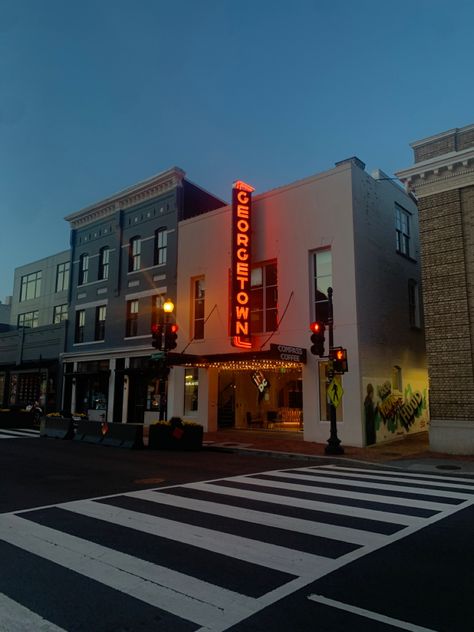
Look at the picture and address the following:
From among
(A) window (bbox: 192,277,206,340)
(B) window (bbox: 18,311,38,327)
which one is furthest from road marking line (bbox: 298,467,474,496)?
(B) window (bbox: 18,311,38,327)

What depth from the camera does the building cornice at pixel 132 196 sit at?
2736cm

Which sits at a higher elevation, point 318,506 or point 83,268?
point 83,268

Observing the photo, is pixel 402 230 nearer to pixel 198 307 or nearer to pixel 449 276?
pixel 449 276

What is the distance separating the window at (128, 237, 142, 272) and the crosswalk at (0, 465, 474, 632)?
67.9 ft

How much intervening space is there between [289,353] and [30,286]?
29875 millimetres

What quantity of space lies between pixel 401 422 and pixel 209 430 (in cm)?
868

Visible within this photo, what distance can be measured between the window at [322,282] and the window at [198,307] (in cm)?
634

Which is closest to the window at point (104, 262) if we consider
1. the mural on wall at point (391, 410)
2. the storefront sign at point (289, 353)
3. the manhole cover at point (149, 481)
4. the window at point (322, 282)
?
the window at point (322, 282)

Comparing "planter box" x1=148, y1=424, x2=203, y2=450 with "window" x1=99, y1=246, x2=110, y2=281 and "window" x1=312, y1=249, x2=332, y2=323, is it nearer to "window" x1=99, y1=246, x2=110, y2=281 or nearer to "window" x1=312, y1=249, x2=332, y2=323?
"window" x1=312, y1=249, x2=332, y2=323

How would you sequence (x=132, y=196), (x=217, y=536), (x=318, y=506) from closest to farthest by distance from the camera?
(x=217, y=536) < (x=318, y=506) < (x=132, y=196)

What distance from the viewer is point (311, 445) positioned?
1836cm

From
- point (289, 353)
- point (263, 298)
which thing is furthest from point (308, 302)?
point (289, 353)

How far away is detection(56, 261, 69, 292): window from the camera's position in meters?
37.3

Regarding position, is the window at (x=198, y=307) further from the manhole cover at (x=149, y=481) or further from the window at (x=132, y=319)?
the manhole cover at (x=149, y=481)
